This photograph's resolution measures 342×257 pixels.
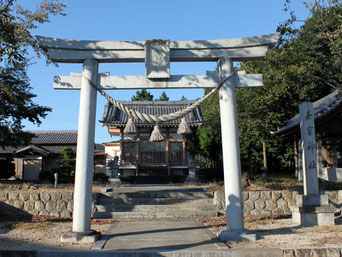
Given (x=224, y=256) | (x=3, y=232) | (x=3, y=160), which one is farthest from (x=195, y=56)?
(x=3, y=160)

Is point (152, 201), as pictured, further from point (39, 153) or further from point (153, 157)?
point (39, 153)

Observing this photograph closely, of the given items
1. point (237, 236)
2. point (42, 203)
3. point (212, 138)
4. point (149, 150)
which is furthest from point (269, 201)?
point (212, 138)

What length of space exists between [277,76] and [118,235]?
16.0m

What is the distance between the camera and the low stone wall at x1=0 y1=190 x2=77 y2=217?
9.40 m

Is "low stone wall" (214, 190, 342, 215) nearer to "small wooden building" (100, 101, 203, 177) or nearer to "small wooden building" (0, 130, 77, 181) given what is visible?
"small wooden building" (100, 101, 203, 177)

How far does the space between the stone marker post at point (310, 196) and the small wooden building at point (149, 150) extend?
11460mm

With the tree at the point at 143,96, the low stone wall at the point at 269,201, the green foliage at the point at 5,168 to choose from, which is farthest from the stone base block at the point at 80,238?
the tree at the point at 143,96

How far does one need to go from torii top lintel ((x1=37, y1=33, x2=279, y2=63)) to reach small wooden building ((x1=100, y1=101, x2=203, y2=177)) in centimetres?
1300

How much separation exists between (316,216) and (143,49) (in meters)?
5.81

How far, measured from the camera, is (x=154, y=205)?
9.09 metres

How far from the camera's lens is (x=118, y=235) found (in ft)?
20.4

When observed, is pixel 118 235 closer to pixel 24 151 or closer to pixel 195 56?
pixel 195 56

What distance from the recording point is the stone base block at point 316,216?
729 centimetres

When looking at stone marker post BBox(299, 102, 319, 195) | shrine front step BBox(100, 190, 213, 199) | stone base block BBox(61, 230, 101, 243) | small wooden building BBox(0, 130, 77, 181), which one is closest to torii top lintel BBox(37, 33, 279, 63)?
stone marker post BBox(299, 102, 319, 195)
